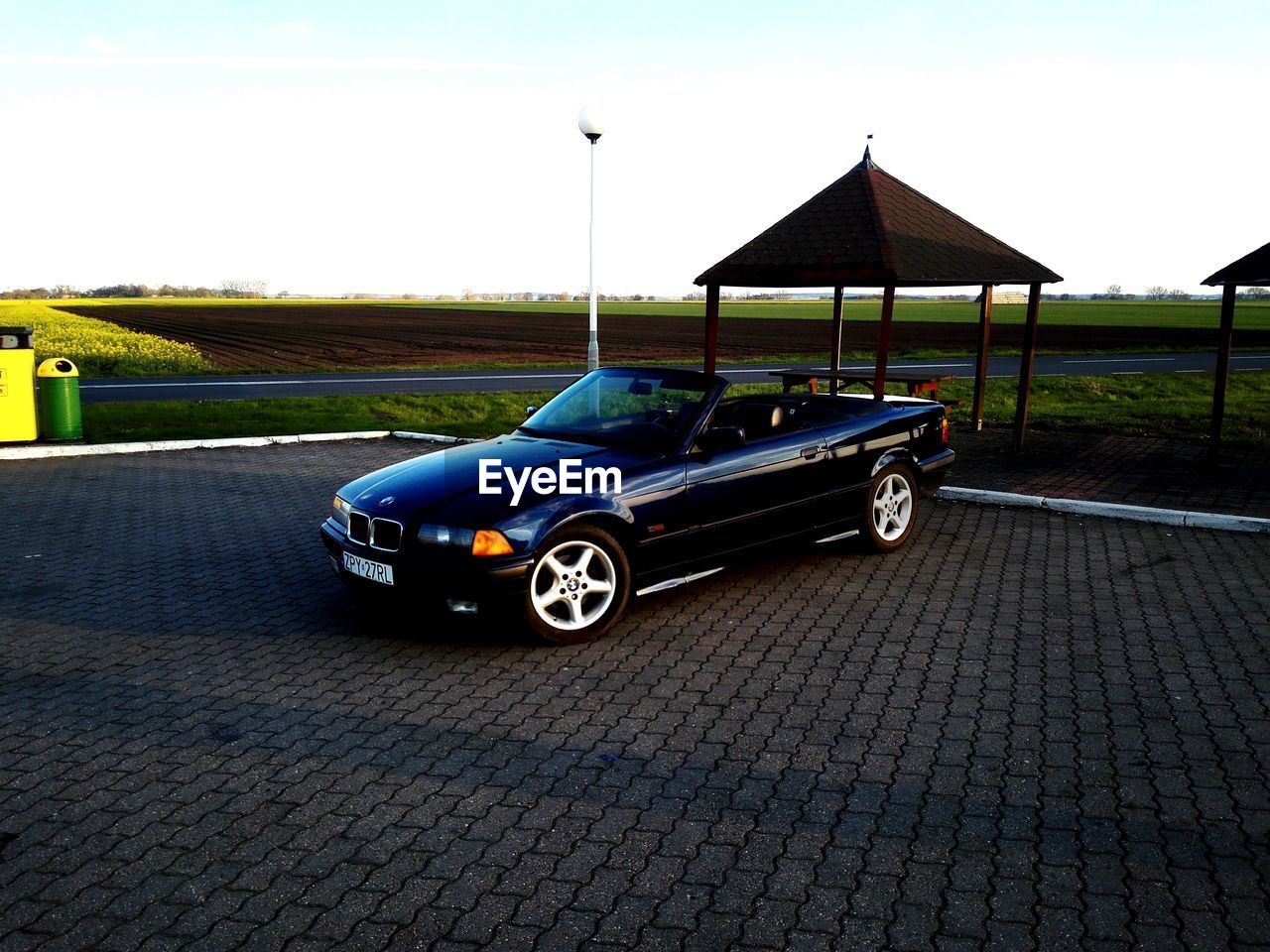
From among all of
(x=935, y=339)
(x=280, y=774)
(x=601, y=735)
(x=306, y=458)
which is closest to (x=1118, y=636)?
(x=601, y=735)

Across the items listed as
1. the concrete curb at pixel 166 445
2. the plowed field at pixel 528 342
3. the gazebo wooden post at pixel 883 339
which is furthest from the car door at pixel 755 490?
the plowed field at pixel 528 342

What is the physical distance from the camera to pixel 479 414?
55.5 feet

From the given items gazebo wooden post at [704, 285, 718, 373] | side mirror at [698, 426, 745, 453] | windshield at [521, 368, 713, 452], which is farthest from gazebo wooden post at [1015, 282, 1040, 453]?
side mirror at [698, 426, 745, 453]

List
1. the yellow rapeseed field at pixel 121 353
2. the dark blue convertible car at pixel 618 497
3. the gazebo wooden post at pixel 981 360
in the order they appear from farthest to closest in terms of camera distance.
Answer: the yellow rapeseed field at pixel 121 353
the gazebo wooden post at pixel 981 360
the dark blue convertible car at pixel 618 497

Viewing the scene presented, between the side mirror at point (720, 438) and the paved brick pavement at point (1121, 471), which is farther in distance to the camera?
the paved brick pavement at point (1121, 471)

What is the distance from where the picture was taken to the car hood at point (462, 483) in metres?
5.44

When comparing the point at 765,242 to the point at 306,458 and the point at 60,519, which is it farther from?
the point at 60,519

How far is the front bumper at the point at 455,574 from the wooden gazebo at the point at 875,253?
6.17 m

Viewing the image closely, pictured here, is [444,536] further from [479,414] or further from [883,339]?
[479,414]

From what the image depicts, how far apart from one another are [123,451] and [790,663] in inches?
391

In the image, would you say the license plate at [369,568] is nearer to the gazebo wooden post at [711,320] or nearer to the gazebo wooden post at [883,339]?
the gazebo wooden post at [883,339]

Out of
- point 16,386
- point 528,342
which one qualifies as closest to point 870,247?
point 16,386

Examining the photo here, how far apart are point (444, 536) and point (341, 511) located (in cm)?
99

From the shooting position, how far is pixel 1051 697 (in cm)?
490
